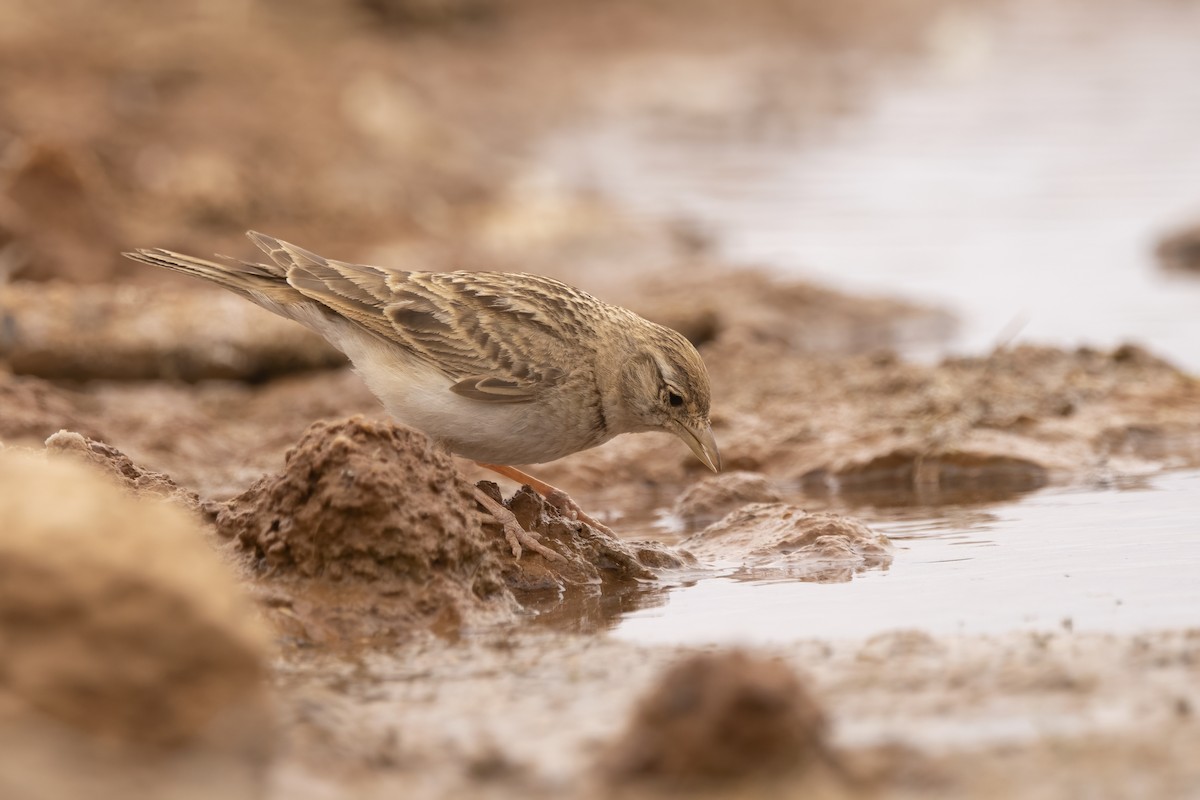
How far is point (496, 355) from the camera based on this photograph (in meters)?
6.87

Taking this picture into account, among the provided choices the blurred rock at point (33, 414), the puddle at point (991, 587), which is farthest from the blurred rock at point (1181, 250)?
the blurred rock at point (33, 414)

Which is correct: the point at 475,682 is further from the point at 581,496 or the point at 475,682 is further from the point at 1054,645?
the point at 581,496

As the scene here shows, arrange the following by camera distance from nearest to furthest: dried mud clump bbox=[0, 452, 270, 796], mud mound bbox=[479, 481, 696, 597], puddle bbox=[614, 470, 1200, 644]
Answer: dried mud clump bbox=[0, 452, 270, 796] < puddle bbox=[614, 470, 1200, 644] < mud mound bbox=[479, 481, 696, 597]

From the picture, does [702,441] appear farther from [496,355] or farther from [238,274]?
[238,274]

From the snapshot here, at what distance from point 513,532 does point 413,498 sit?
0.56m

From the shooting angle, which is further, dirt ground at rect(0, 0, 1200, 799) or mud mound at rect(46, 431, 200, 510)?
mud mound at rect(46, 431, 200, 510)

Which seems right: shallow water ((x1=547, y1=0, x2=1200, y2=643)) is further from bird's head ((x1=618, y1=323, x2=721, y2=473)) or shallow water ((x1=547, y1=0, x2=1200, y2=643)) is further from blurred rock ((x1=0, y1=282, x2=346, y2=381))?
blurred rock ((x1=0, y1=282, x2=346, y2=381))

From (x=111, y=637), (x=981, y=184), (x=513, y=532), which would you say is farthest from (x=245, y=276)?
(x=981, y=184)

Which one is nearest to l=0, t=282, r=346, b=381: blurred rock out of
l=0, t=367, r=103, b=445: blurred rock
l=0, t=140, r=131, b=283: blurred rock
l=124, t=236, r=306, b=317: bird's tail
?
l=0, t=140, r=131, b=283: blurred rock

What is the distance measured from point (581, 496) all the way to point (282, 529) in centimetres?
313

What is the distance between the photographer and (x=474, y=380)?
6719mm

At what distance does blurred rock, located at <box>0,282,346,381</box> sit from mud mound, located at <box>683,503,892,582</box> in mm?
4715

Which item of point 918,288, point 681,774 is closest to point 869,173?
point 918,288

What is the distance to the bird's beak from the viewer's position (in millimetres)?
7238
